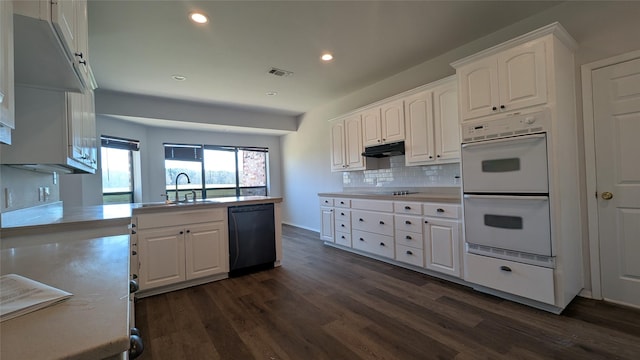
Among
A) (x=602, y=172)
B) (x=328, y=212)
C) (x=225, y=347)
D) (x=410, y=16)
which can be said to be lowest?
(x=225, y=347)

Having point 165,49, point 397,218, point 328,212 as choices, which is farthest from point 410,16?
point 328,212

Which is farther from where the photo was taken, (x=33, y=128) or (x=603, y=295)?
(x=603, y=295)

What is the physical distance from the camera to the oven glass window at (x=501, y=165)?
236cm

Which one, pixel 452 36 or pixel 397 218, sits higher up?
pixel 452 36

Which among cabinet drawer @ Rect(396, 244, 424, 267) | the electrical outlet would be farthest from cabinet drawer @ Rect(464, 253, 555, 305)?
the electrical outlet

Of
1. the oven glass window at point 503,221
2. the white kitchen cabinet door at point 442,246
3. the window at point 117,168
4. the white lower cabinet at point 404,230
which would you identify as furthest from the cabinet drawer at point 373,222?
the window at point 117,168

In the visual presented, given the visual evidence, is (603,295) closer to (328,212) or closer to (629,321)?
(629,321)

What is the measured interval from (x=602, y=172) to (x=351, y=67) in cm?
287

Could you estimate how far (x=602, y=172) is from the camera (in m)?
2.41

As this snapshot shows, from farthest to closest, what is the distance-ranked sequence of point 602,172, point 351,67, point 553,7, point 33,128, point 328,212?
point 328,212 < point 351,67 < point 553,7 < point 602,172 < point 33,128

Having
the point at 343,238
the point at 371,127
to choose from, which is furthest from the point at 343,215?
the point at 371,127

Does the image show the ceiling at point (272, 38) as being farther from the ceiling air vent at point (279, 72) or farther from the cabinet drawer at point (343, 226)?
the cabinet drawer at point (343, 226)

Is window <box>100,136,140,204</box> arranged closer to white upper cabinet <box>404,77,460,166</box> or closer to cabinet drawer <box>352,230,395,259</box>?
cabinet drawer <box>352,230,395,259</box>

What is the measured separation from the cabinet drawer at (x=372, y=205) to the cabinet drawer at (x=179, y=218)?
182cm
